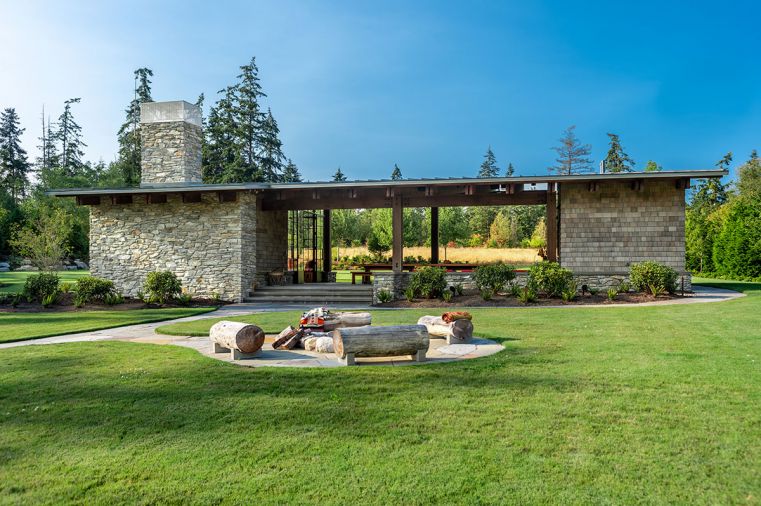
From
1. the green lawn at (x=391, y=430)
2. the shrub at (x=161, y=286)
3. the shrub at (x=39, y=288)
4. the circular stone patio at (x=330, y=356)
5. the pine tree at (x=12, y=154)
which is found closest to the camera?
the green lawn at (x=391, y=430)

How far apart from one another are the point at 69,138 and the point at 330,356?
62.6 metres

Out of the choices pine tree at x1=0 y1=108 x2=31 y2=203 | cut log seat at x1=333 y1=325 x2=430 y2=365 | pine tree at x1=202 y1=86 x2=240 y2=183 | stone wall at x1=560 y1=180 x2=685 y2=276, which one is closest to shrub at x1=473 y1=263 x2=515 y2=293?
stone wall at x1=560 y1=180 x2=685 y2=276

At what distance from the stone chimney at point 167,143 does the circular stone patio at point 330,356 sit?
1133cm

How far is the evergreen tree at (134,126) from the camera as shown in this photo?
41.6m

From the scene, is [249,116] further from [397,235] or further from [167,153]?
[397,235]

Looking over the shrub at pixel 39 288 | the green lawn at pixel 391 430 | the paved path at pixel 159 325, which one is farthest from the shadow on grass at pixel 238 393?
the shrub at pixel 39 288

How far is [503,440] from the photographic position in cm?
374

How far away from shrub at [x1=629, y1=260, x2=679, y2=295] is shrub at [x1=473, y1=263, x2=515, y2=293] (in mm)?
3318

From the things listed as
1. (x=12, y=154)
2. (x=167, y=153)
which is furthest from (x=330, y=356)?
(x=12, y=154)

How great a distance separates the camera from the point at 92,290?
1402cm

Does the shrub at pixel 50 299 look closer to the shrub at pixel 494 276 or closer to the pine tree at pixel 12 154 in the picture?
the shrub at pixel 494 276

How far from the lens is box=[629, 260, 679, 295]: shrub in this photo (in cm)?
1391

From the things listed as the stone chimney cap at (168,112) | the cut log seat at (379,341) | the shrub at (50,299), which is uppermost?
the stone chimney cap at (168,112)

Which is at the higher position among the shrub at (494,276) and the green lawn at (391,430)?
the shrub at (494,276)
